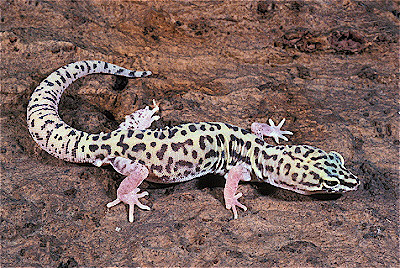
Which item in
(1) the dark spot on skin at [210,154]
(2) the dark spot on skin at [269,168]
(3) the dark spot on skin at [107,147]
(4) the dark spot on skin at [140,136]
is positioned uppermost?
(4) the dark spot on skin at [140,136]

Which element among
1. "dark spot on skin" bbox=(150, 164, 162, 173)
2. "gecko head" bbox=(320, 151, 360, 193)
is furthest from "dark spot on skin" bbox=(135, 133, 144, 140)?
"gecko head" bbox=(320, 151, 360, 193)

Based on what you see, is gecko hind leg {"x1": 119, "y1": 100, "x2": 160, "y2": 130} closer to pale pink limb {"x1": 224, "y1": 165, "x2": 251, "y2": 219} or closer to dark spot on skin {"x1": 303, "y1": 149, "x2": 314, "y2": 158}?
pale pink limb {"x1": 224, "y1": 165, "x2": 251, "y2": 219}

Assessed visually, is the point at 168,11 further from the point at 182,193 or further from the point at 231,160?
the point at 182,193

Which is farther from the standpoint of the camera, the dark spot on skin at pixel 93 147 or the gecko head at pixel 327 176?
the dark spot on skin at pixel 93 147

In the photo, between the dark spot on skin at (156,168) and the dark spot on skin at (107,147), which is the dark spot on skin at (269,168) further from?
the dark spot on skin at (107,147)

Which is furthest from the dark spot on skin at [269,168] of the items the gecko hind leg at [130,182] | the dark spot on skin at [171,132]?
the gecko hind leg at [130,182]

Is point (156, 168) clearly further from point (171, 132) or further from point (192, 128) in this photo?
point (192, 128)
